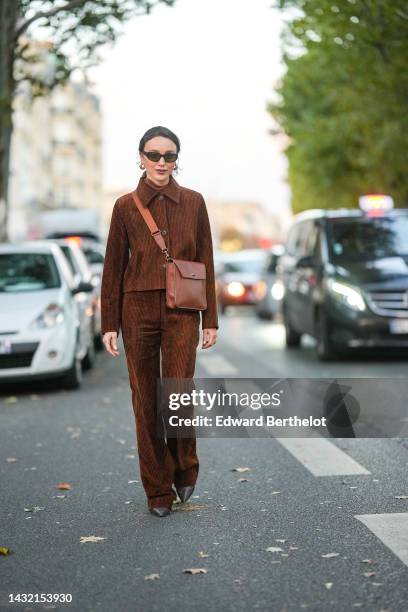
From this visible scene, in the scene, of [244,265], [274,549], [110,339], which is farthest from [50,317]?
[244,265]

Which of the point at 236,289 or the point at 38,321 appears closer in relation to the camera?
the point at 38,321

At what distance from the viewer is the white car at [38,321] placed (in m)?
12.1

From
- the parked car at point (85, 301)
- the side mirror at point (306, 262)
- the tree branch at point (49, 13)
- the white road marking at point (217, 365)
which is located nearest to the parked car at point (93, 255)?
the parked car at point (85, 301)

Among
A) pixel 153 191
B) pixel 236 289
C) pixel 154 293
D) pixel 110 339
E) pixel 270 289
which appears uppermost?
pixel 153 191

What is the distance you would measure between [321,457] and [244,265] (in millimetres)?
24565

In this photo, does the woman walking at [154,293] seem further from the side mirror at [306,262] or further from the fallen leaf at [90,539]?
the side mirror at [306,262]

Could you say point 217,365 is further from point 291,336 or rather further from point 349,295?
point 291,336

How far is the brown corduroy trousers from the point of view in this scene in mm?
6043

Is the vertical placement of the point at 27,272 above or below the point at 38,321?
above

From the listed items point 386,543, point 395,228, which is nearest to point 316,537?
point 386,543

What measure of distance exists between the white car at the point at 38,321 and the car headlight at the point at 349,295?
3089mm

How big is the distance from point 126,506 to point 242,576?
5.34 feet

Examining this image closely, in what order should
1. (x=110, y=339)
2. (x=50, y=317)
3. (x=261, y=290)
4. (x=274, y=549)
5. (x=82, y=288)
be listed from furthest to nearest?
(x=261, y=290)
(x=82, y=288)
(x=50, y=317)
(x=110, y=339)
(x=274, y=549)

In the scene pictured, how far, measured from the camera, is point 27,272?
43.5ft
